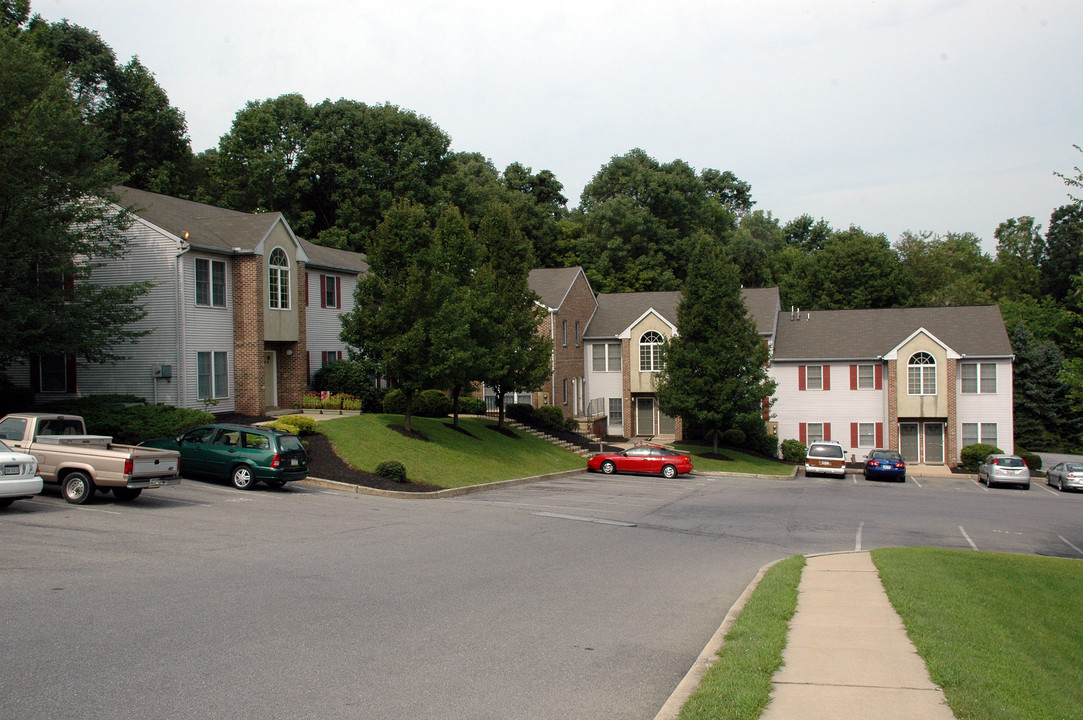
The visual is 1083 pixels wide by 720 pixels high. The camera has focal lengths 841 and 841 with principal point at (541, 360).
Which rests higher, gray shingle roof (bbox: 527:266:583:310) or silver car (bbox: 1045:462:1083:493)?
gray shingle roof (bbox: 527:266:583:310)

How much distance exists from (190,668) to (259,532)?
817 cm

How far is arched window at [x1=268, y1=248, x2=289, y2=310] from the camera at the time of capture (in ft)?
105

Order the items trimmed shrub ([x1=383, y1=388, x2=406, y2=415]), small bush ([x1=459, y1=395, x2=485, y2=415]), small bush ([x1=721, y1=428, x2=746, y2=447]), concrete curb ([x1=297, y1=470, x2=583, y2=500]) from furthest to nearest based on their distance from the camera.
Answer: small bush ([x1=721, y1=428, x2=746, y2=447])
small bush ([x1=459, y1=395, x2=485, y2=415])
trimmed shrub ([x1=383, y1=388, x2=406, y2=415])
concrete curb ([x1=297, y1=470, x2=583, y2=500])

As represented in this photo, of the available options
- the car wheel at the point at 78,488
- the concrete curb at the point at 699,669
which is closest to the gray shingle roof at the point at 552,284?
the car wheel at the point at 78,488

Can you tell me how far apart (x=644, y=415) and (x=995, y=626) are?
1590 inches

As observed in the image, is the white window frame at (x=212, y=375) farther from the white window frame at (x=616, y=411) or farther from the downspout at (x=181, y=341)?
the white window frame at (x=616, y=411)

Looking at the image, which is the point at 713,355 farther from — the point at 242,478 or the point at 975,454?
the point at 242,478

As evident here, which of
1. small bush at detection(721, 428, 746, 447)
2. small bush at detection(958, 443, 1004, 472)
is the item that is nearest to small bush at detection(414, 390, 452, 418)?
small bush at detection(721, 428, 746, 447)

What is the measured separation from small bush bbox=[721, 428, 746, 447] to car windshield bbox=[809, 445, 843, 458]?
732cm

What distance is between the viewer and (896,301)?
65.6m

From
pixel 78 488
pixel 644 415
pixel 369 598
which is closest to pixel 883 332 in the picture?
pixel 644 415

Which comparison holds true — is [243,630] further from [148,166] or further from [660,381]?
[148,166]

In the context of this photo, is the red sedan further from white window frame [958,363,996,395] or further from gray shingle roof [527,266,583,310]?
white window frame [958,363,996,395]

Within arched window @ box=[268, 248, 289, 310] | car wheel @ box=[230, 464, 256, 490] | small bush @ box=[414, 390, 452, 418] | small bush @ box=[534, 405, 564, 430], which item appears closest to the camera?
car wheel @ box=[230, 464, 256, 490]
